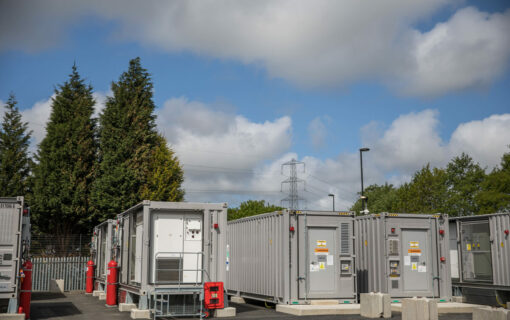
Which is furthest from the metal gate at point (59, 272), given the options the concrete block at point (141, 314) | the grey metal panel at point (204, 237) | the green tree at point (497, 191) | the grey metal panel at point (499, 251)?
the green tree at point (497, 191)

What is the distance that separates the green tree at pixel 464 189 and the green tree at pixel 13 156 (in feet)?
120

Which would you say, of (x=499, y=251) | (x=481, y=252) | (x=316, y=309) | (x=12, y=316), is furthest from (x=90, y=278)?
(x=499, y=251)

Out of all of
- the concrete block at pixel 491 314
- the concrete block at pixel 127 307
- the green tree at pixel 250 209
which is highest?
the green tree at pixel 250 209

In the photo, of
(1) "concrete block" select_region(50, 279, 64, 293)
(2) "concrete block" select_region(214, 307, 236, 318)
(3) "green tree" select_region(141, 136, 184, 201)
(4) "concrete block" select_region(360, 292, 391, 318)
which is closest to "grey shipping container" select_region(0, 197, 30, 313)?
(2) "concrete block" select_region(214, 307, 236, 318)

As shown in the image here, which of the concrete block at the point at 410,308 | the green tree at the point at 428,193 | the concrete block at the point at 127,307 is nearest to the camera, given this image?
the concrete block at the point at 410,308

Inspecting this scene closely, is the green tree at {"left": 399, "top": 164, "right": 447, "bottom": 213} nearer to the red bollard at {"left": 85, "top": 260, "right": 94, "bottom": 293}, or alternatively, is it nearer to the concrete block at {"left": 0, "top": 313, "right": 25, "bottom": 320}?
the red bollard at {"left": 85, "top": 260, "right": 94, "bottom": 293}

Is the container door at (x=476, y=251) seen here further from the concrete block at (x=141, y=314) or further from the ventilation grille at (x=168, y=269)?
the concrete block at (x=141, y=314)

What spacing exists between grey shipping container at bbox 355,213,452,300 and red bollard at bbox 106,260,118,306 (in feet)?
27.8

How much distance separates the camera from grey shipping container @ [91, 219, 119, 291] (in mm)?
19234

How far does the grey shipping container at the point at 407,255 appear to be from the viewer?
56.2 feet

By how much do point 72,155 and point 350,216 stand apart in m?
24.3

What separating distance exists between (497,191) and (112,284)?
119 ft

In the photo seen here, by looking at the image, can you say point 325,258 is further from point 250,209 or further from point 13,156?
point 250,209

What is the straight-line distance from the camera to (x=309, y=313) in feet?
49.3
